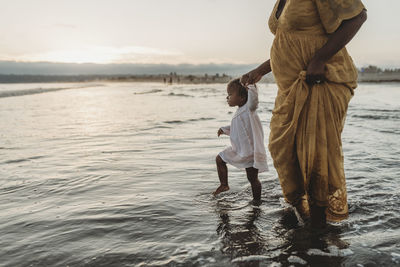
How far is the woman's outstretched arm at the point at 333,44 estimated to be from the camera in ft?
8.35

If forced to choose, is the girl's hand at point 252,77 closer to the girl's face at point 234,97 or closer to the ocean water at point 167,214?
the girl's face at point 234,97

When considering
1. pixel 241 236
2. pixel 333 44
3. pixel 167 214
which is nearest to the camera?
pixel 333 44

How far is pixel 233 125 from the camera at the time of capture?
4.02 metres

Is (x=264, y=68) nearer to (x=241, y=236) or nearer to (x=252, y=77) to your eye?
(x=252, y=77)

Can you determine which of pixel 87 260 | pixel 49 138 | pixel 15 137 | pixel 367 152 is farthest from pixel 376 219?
pixel 15 137

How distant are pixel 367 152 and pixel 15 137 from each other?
296 inches

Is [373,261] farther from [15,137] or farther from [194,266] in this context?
[15,137]

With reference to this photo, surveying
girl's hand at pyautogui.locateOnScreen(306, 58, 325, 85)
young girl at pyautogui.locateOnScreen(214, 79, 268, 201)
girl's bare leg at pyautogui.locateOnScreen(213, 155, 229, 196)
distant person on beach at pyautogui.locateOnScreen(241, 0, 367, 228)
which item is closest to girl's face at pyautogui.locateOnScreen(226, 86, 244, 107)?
young girl at pyautogui.locateOnScreen(214, 79, 268, 201)

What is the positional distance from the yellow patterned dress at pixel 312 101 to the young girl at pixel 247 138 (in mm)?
853

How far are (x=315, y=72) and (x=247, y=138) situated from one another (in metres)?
1.41

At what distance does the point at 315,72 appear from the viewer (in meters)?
2.63

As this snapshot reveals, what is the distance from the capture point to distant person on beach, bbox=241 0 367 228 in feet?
8.46

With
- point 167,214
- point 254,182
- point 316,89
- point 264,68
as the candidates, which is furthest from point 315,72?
point 167,214

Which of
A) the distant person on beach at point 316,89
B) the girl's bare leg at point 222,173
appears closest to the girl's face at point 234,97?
the girl's bare leg at point 222,173
